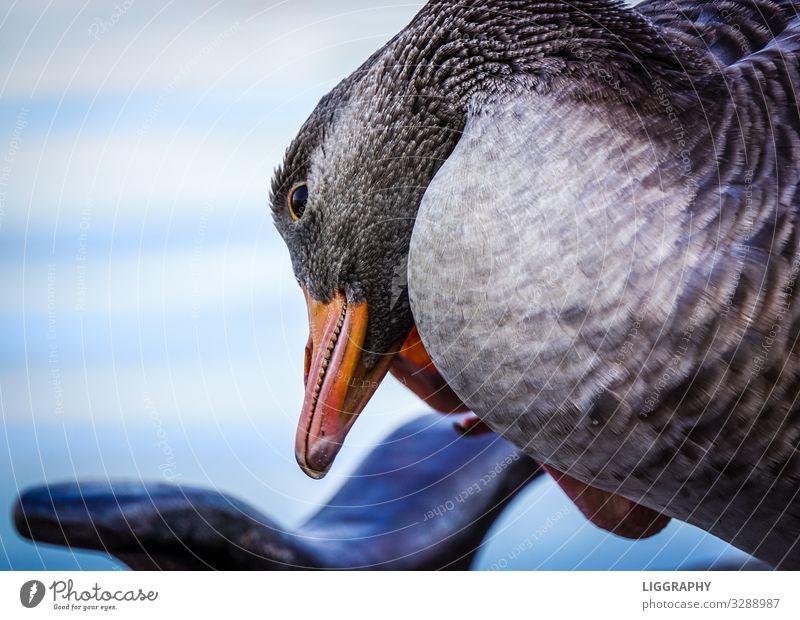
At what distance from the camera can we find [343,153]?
0.81 metres

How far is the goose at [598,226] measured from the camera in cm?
63

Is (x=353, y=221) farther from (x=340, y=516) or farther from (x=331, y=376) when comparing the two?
(x=340, y=516)

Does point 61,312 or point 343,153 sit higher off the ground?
point 343,153

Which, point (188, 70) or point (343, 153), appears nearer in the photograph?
point (343, 153)

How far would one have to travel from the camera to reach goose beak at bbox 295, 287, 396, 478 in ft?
2.78

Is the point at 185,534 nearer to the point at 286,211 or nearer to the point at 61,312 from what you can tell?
the point at 61,312

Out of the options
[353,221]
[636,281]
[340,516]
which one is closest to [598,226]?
[636,281]

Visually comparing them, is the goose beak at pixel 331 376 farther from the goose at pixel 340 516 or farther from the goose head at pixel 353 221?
the goose at pixel 340 516

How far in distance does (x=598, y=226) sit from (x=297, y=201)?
35 centimetres

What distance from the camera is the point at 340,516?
3.53 ft
